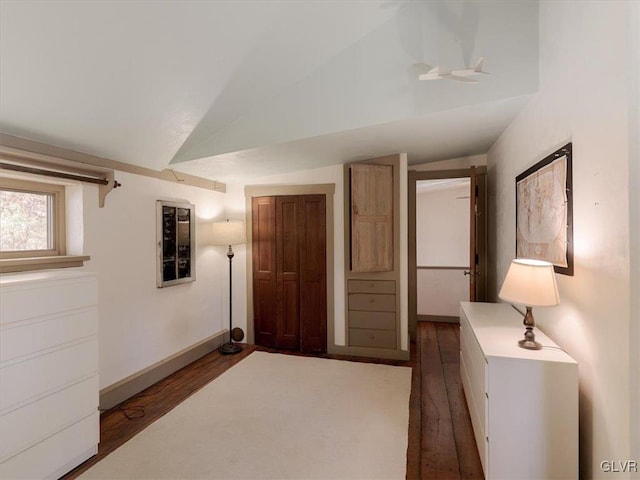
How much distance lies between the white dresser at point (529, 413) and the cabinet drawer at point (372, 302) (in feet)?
6.46

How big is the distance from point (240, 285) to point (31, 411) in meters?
2.68

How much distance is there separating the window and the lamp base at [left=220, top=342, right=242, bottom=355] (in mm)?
2183

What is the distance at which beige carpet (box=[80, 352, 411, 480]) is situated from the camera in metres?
2.03

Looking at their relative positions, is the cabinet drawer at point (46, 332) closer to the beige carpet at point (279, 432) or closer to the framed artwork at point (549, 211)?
the beige carpet at point (279, 432)

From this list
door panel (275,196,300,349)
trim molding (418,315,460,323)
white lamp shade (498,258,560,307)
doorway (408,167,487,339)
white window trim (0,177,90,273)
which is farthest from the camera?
trim molding (418,315,460,323)

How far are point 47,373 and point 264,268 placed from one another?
256 centimetres

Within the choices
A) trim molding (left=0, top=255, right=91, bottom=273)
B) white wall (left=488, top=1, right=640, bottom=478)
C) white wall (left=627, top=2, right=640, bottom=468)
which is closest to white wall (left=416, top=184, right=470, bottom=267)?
white wall (left=488, top=1, right=640, bottom=478)

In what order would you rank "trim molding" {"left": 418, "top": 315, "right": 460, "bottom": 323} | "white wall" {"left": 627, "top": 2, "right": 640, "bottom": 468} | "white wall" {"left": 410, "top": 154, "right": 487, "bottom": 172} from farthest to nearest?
1. "trim molding" {"left": 418, "top": 315, "right": 460, "bottom": 323}
2. "white wall" {"left": 410, "top": 154, "right": 487, "bottom": 172}
3. "white wall" {"left": 627, "top": 2, "right": 640, "bottom": 468}

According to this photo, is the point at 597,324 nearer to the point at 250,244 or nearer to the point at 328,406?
the point at 328,406

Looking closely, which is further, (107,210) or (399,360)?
(399,360)

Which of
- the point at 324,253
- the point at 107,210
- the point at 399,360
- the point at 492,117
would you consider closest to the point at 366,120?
the point at 492,117

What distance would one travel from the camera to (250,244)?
14.3 ft

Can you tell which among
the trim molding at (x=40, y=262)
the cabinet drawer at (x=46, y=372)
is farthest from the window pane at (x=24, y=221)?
the cabinet drawer at (x=46, y=372)

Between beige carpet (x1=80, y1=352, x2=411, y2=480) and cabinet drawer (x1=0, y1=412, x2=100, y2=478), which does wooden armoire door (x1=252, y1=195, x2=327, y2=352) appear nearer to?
beige carpet (x1=80, y1=352, x2=411, y2=480)
